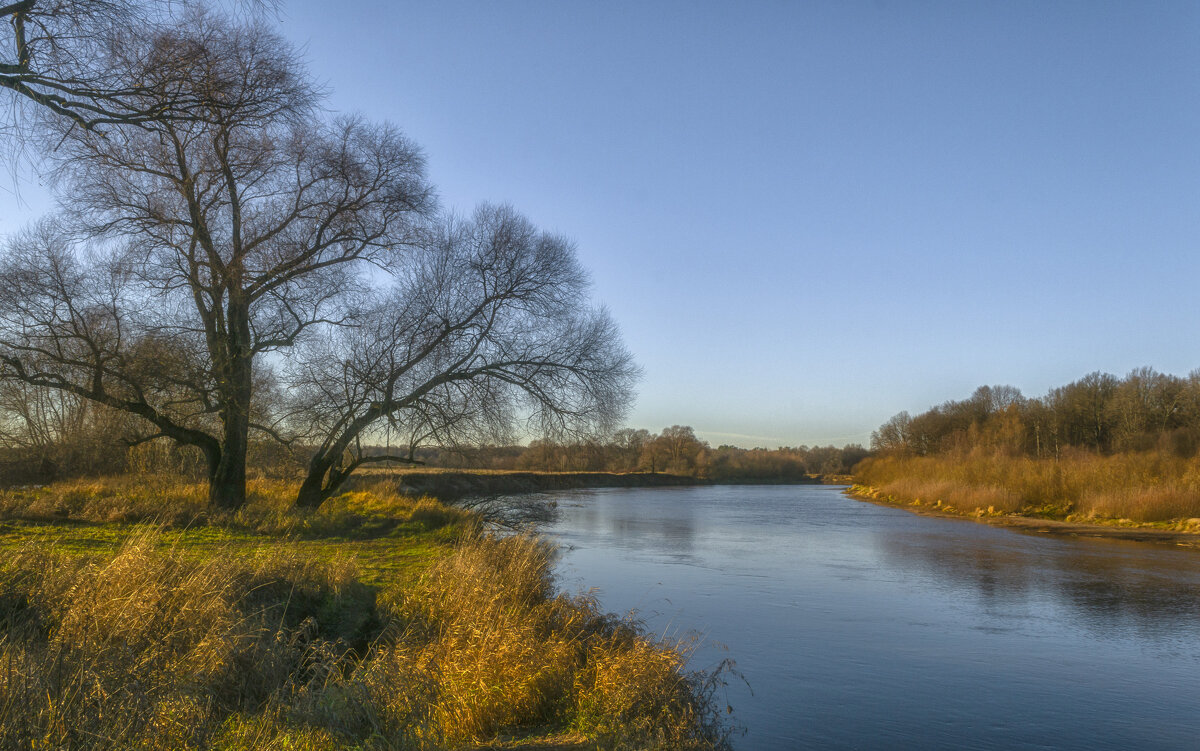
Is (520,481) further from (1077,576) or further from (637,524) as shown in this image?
(1077,576)

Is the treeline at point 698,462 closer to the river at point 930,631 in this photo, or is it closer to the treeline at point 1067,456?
the treeline at point 1067,456

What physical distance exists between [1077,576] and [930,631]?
6.96m

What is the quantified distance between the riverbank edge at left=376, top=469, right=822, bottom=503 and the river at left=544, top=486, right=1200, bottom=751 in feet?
40.6

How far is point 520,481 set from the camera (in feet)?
140

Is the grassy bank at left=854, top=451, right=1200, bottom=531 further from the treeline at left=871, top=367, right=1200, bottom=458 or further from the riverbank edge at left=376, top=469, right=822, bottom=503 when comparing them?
the riverbank edge at left=376, top=469, right=822, bottom=503

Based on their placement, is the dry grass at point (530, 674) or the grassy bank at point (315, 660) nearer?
the grassy bank at point (315, 660)

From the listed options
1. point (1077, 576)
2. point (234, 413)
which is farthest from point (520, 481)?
point (1077, 576)

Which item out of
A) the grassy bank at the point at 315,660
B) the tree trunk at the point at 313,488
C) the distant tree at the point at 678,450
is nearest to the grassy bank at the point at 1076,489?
the grassy bank at the point at 315,660

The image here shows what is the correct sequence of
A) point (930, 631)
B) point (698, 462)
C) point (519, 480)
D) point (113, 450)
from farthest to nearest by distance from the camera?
point (698, 462)
point (519, 480)
point (113, 450)
point (930, 631)

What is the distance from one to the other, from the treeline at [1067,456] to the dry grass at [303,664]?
2486 centimetres

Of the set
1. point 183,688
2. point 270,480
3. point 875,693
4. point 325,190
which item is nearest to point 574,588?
point 875,693

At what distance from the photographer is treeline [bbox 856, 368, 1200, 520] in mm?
25938

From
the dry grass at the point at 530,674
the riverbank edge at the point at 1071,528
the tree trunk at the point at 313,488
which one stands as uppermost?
the tree trunk at the point at 313,488

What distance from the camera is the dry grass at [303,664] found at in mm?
3803
